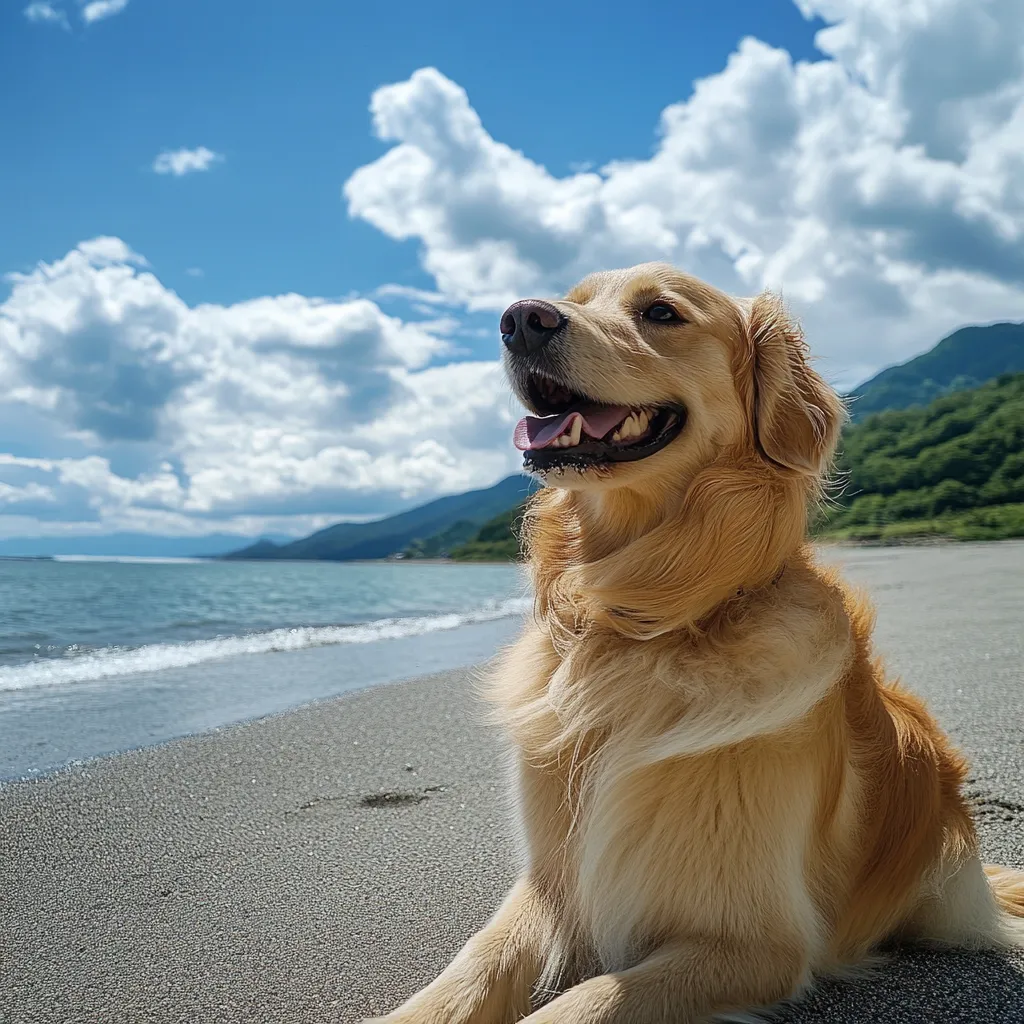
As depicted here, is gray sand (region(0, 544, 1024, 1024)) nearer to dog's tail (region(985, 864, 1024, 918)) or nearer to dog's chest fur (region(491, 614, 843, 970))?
dog's tail (region(985, 864, 1024, 918))

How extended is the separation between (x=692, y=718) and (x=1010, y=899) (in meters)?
1.57

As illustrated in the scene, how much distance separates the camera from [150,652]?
12.0m

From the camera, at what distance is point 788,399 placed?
2600 mm

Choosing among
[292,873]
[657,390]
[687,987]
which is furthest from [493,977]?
[657,390]

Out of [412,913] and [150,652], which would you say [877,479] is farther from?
[412,913]

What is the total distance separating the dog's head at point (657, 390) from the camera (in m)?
2.48

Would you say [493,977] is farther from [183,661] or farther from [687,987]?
[183,661]

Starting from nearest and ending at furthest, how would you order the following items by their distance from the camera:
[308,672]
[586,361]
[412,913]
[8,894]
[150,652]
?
[586,361]
[412,913]
[8,894]
[308,672]
[150,652]

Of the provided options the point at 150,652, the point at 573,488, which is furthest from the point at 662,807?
the point at 150,652

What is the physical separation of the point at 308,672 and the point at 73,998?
740cm

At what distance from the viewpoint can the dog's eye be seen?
106 inches

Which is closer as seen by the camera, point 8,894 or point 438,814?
point 8,894

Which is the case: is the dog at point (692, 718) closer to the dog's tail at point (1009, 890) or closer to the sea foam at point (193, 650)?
the dog's tail at point (1009, 890)

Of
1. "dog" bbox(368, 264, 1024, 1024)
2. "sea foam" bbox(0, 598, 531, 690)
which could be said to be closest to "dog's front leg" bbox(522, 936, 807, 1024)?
"dog" bbox(368, 264, 1024, 1024)
